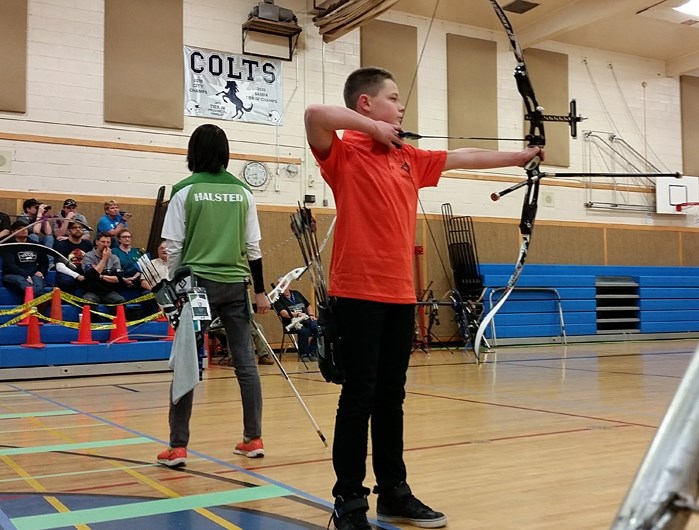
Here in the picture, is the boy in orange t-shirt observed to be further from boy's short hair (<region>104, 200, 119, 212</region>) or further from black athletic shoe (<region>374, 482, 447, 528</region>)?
boy's short hair (<region>104, 200, 119, 212</region>)

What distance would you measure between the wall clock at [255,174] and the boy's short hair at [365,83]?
8373 mm

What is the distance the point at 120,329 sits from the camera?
8.00 metres

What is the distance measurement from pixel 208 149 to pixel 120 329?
16.9ft

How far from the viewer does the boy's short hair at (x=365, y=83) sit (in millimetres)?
2406

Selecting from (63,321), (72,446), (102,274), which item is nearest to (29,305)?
(63,321)

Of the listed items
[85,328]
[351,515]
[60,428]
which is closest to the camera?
[351,515]

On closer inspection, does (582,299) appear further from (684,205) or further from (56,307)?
(56,307)

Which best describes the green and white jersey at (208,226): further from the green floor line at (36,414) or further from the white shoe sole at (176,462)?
the green floor line at (36,414)

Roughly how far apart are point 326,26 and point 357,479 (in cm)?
949

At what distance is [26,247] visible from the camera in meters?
8.35

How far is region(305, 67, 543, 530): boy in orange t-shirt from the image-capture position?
7.24 feet

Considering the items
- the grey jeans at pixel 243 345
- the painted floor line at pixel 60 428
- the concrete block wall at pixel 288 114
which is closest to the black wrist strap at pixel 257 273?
the grey jeans at pixel 243 345

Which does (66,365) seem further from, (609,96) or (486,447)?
(609,96)

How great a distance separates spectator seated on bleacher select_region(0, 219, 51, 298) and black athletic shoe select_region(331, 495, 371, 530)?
6935mm
